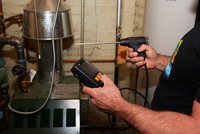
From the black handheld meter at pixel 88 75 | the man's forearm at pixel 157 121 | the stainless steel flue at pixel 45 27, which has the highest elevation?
the stainless steel flue at pixel 45 27

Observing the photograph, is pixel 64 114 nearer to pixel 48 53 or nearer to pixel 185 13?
pixel 48 53

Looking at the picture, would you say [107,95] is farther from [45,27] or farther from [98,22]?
[98,22]

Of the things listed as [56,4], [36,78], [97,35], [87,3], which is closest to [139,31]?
[97,35]

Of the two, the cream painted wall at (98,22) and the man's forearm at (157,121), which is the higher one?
the cream painted wall at (98,22)

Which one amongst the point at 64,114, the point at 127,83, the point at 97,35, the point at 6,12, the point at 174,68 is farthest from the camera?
the point at 127,83

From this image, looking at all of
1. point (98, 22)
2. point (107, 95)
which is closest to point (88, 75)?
point (107, 95)

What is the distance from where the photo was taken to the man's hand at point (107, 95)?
84 centimetres

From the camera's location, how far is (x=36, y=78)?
4.70 feet

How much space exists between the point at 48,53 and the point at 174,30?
77cm

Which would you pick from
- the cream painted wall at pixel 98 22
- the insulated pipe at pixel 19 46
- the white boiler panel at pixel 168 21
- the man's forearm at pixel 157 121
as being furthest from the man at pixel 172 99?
the cream painted wall at pixel 98 22

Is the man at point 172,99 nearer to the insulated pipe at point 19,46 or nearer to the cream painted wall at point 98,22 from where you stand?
the insulated pipe at point 19,46

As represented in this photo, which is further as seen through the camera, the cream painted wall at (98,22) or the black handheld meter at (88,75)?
the cream painted wall at (98,22)

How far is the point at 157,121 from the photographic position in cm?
71

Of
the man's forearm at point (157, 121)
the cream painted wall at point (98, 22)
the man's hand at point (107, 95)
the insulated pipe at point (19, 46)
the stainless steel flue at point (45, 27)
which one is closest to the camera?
the man's forearm at point (157, 121)
